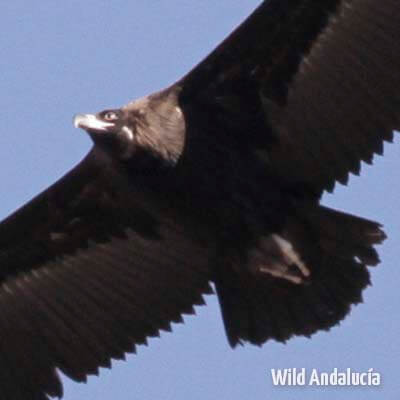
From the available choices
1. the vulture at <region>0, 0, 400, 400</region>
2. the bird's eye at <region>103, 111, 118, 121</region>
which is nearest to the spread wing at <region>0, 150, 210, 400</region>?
the vulture at <region>0, 0, 400, 400</region>

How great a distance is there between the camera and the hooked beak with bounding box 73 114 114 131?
41.0 ft

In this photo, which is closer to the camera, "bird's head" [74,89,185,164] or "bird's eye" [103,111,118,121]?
"bird's head" [74,89,185,164]

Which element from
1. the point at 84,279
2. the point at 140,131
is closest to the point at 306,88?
the point at 140,131

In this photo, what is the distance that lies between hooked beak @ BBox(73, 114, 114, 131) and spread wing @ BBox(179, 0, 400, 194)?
528 millimetres

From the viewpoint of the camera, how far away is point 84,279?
1362 cm

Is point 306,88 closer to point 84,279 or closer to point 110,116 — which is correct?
point 110,116

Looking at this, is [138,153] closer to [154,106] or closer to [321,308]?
[154,106]

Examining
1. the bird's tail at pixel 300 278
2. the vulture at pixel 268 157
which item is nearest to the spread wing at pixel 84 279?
the vulture at pixel 268 157

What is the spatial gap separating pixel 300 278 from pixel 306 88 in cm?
122

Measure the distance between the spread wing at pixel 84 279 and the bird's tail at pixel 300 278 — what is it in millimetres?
382

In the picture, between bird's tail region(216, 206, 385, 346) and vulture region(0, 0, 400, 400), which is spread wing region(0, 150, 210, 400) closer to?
vulture region(0, 0, 400, 400)

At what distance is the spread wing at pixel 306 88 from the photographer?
1238 centimetres

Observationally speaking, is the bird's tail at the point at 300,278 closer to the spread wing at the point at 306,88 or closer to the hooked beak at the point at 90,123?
the spread wing at the point at 306,88

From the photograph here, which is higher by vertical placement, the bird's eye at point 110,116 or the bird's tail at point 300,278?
the bird's eye at point 110,116
